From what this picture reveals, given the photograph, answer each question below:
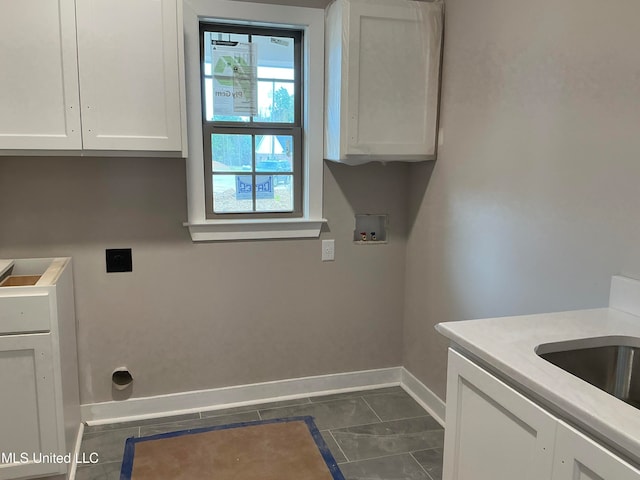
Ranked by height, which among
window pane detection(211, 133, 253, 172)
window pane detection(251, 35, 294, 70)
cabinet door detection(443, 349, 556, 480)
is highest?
window pane detection(251, 35, 294, 70)

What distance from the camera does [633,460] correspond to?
37.3 inches

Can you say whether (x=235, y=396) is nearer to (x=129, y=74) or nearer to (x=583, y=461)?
(x=129, y=74)

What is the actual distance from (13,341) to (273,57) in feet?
6.04

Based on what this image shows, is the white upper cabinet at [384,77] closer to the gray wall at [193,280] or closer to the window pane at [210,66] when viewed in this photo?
the gray wall at [193,280]

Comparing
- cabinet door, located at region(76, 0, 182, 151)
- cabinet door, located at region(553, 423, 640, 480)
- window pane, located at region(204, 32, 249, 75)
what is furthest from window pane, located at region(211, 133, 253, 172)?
cabinet door, located at region(553, 423, 640, 480)

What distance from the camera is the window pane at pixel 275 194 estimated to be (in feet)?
9.39

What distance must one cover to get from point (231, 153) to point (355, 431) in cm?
160

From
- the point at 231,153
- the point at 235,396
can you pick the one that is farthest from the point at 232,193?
the point at 235,396

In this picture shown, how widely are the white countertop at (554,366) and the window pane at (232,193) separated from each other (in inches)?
63.4

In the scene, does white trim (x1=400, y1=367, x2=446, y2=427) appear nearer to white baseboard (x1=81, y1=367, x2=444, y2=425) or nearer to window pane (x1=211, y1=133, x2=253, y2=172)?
white baseboard (x1=81, y1=367, x2=444, y2=425)

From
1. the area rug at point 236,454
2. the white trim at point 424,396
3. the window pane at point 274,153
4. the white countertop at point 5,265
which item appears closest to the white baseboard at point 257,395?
the white trim at point 424,396

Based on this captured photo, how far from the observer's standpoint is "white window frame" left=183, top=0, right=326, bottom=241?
8.39 ft

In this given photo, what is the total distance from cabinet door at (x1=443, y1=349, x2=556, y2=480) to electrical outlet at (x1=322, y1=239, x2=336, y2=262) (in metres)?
1.50

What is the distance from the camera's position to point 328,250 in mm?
2949
